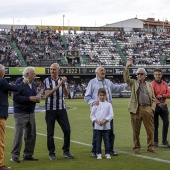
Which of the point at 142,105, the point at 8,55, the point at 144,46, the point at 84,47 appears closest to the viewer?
the point at 142,105

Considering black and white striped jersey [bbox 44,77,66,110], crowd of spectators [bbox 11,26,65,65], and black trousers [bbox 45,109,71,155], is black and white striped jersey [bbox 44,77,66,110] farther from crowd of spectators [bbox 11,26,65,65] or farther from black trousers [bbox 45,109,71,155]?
crowd of spectators [bbox 11,26,65,65]

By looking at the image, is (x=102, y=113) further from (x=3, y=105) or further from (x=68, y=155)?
(x=3, y=105)

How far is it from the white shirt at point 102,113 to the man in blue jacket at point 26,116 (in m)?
1.37

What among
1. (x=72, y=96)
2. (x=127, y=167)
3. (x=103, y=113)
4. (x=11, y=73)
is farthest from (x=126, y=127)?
(x=11, y=73)

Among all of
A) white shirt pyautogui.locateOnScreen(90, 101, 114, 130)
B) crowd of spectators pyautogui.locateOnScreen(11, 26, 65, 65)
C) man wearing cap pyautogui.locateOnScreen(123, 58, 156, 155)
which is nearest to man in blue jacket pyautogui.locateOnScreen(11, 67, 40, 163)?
white shirt pyautogui.locateOnScreen(90, 101, 114, 130)

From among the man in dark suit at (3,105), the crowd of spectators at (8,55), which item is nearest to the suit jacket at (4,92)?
the man in dark suit at (3,105)

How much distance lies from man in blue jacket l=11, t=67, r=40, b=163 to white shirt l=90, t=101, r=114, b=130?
1.37 meters

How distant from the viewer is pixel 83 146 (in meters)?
13.3

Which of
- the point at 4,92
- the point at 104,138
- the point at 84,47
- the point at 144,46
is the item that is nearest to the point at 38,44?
the point at 84,47

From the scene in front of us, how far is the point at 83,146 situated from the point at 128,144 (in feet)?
4.34

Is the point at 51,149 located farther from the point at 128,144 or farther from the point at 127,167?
the point at 128,144

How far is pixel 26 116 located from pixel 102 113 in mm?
1675

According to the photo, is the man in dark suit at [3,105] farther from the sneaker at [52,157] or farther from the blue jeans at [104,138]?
the blue jeans at [104,138]

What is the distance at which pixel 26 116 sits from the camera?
1095cm
